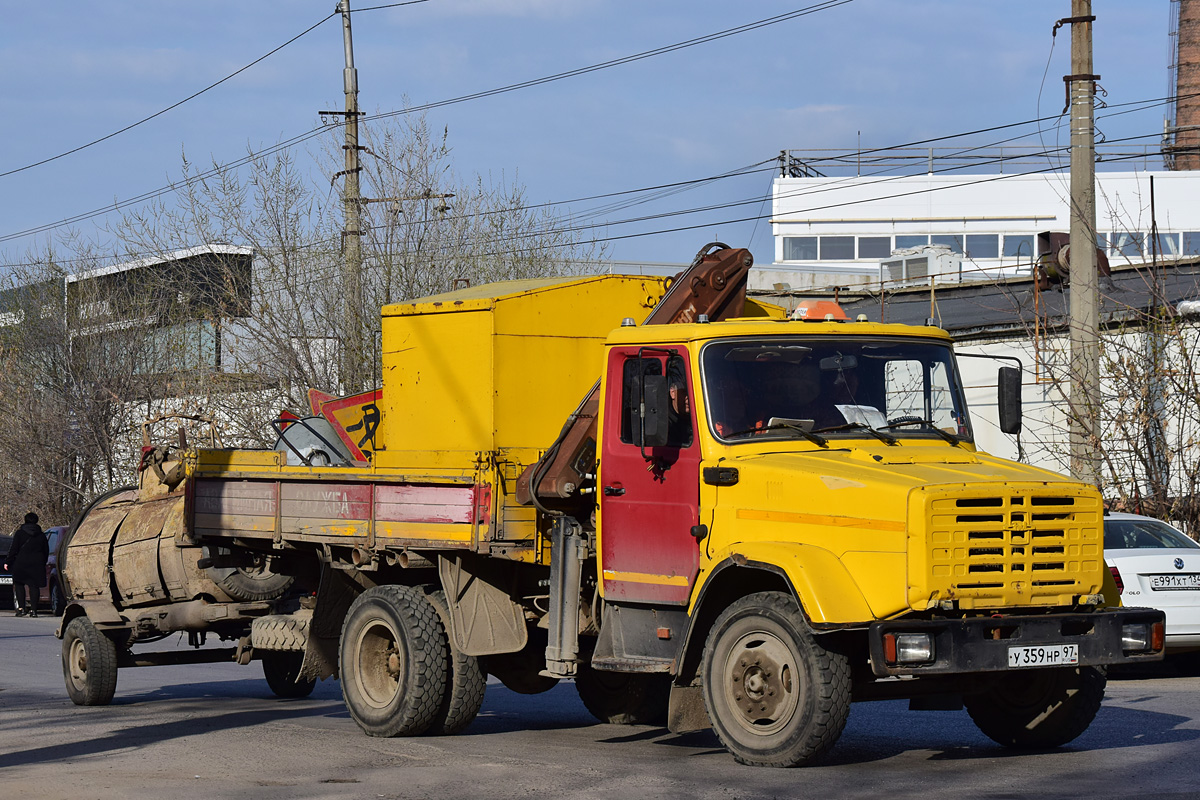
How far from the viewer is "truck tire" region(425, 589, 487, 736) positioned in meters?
10.0

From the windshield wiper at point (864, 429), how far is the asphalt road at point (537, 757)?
1818 mm

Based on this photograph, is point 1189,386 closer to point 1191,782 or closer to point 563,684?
point 563,684

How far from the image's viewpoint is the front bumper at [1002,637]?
735cm

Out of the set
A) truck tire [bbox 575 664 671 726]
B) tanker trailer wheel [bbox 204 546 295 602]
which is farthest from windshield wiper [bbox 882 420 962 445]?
tanker trailer wheel [bbox 204 546 295 602]

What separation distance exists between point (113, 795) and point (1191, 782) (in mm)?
5537

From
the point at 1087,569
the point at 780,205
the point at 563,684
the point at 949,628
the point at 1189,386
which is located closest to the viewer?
the point at 949,628

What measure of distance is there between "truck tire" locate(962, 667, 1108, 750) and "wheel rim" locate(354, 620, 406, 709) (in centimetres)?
388

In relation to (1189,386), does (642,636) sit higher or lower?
lower

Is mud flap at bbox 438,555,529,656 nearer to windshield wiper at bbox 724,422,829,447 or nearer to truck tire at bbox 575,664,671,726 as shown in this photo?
truck tire at bbox 575,664,671,726

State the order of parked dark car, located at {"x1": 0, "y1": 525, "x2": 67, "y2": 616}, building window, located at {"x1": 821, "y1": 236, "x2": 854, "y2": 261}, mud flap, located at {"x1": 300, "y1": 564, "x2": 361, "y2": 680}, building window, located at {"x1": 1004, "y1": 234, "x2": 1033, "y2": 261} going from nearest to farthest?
mud flap, located at {"x1": 300, "y1": 564, "x2": 361, "y2": 680} → parked dark car, located at {"x1": 0, "y1": 525, "x2": 67, "y2": 616} → building window, located at {"x1": 1004, "y1": 234, "x2": 1033, "y2": 261} → building window, located at {"x1": 821, "y1": 236, "x2": 854, "y2": 261}

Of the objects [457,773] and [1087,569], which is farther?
[457,773]

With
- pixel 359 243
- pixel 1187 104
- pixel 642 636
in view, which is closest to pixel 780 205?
pixel 1187 104

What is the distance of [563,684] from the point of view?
14.6 meters

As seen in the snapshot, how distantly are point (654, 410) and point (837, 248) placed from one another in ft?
179
